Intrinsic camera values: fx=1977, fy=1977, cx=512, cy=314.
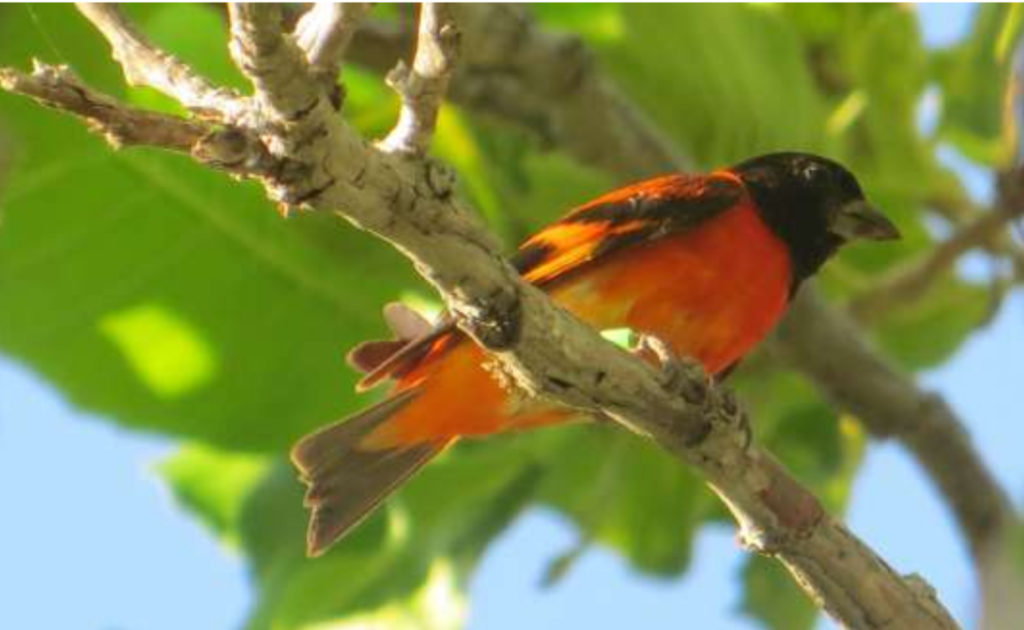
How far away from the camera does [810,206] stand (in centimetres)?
436

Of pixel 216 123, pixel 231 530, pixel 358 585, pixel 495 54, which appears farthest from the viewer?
pixel 231 530

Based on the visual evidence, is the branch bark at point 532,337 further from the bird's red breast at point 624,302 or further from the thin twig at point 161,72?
the bird's red breast at point 624,302

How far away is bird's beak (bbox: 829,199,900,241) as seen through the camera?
4.42 meters

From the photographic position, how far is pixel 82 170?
4.29 m

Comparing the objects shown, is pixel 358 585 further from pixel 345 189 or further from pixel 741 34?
pixel 345 189

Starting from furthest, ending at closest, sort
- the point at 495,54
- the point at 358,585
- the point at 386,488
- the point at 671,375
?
the point at 358,585 < the point at 495,54 < the point at 386,488 < the point at 671,375

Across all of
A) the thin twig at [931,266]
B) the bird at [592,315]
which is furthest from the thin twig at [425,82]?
the thin twig at [931,266]

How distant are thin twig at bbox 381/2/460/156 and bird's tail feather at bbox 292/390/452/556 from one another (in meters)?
1.27

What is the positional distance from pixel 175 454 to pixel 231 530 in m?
0.27

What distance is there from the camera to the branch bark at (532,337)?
1.95 meters

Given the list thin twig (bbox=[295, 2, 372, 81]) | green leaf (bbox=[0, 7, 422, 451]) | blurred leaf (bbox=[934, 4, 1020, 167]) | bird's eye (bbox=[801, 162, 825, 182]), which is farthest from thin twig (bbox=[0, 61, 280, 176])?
blurred leaf (bbox=[934, 4, 1020, 167])

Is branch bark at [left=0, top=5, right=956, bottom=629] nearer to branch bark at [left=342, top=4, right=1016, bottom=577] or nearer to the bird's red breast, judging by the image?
the bird's red breast

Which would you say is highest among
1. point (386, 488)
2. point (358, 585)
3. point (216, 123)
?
point (358, 585)

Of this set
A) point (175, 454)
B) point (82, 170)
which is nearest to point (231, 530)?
point (175, 454)
